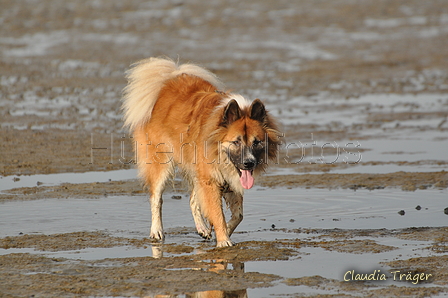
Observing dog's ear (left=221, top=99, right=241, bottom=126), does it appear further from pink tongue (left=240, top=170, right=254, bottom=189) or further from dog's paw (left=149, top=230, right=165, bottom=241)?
dog's paw (left=149, top=230, right=165, bottom=241)

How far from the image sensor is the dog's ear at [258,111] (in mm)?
6328

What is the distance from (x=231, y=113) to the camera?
633 cm

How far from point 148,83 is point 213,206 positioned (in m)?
1.88

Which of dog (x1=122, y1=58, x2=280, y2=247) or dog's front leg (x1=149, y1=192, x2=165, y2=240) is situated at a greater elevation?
dog (x1=122, y1=58, x2=280, y2=247)

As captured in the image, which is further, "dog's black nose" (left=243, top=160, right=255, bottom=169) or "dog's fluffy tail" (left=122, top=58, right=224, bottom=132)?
"dog's fluffy tail" (left=122, top=58, right=224, bottom=132)

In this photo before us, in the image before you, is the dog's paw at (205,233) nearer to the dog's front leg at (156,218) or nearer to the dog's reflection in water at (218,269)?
the dog's front leg at (156,218)

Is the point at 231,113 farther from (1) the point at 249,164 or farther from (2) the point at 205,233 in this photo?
(2) the point at 205,233

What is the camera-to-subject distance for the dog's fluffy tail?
24.7 feet

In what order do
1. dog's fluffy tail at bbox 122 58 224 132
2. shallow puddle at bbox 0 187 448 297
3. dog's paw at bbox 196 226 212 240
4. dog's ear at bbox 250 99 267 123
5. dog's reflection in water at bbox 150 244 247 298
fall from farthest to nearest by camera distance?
dog's fluffy tail at bbox 122 58 224 132
dog's paw at bbox 196 226 212 240
dog's ear at bbox 250 99 267 123
shallow puddle at bbox 0 187 448 297
dog's reflection in water at bbox 150 244 247 298

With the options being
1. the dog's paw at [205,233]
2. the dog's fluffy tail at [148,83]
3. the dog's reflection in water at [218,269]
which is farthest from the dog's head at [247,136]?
the dog's fluffy tail at [148,83]

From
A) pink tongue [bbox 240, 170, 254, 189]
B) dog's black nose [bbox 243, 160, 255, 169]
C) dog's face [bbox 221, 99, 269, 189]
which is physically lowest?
pink tongue [bbox 240, 170, 254, 189]

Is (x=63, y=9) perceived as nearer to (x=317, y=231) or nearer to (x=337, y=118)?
(x=337, y=118)

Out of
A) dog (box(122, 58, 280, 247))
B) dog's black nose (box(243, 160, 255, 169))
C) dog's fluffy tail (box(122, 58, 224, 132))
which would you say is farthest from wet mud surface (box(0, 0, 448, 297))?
dog's fluffy tail (box(122, 58, 224, 132))

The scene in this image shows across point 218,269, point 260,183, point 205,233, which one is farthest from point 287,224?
point 260,183
